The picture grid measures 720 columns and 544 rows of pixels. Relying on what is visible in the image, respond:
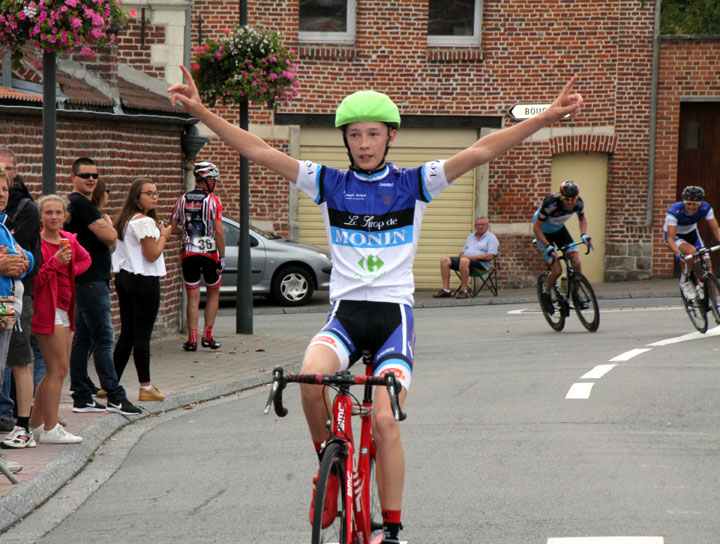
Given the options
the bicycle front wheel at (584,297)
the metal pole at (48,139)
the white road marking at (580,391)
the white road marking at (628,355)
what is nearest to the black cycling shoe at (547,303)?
the bicycle front wheel at (584,297)

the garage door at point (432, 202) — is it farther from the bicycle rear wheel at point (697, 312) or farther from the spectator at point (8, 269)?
the spectator at point (8, 269)

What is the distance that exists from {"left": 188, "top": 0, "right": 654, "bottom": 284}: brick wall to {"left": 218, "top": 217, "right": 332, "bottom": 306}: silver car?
337cm

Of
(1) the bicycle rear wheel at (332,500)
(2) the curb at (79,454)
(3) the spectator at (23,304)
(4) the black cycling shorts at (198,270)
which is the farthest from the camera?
(4) the black cycling shorts at (198,270)

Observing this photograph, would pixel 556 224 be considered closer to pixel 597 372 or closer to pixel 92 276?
pixel 597 372

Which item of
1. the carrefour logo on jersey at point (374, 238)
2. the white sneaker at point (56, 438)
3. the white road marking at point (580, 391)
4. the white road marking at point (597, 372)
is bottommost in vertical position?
the white sneaker at point (56, 438)

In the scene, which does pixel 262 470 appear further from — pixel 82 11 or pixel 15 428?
pixel 82 11

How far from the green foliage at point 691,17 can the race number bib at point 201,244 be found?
2194cm

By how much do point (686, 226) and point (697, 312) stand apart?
1.12 metres

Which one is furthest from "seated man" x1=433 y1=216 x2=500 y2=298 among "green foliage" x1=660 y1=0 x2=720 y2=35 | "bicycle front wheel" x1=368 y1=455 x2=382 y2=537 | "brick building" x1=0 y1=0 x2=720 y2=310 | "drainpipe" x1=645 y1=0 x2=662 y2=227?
"bicycle front wheel" x1=368 y1=455 x2=382 y2=537

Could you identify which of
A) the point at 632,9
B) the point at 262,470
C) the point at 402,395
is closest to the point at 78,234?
the point at 262,470

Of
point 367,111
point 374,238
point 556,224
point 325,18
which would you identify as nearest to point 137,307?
point 374,238

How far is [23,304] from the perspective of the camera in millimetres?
7363

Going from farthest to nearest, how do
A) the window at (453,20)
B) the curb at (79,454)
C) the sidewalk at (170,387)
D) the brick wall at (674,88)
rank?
the brick wall at (674,88) → the window at (453,20) → the sidewalk at (170,387) → the curb at (79,454)

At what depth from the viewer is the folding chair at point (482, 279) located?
878 inches
